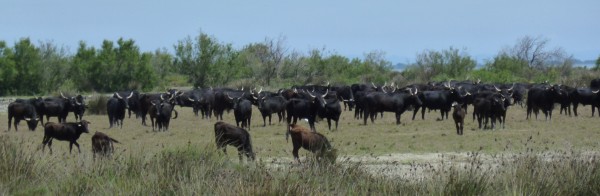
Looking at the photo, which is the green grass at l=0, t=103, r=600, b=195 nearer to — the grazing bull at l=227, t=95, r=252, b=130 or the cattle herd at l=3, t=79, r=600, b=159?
the cattle herd at l=3, t=79, r=600, b=159

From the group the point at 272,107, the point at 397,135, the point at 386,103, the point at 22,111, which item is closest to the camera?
the point at 397,135

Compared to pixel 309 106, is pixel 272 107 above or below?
below

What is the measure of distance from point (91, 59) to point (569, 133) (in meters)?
51.6

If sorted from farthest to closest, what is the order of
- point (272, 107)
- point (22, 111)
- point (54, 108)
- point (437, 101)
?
point (437, 101) → point (54, 108) → point (272, 107) → point (22, 111)

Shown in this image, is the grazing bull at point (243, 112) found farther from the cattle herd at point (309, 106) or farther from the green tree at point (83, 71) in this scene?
the green tree at point (83, 71)

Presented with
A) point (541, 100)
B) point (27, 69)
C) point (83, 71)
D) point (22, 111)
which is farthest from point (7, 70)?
point (541, 100)

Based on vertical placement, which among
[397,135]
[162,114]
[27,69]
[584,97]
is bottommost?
[397,135]

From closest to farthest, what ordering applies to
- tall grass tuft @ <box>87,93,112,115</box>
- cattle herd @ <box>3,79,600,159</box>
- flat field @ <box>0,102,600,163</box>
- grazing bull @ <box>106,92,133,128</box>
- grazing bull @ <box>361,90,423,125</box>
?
flat field @ <box>0,102,600,163</box>
cattle herd @ <box>3,79,600,159</box>
grazing bull @ <box>106,92,133,128</box>
grazing bull @ <box>361,90,423,125</box>
tall grass tuft @ <box>87,93,112,115</box>

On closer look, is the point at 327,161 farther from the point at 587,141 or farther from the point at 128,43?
the point at 128,43

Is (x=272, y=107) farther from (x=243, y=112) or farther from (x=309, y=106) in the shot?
(x=309, y=106)

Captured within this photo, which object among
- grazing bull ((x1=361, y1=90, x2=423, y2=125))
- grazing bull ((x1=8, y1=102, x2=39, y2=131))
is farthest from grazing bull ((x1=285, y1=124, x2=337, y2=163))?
grazing bull ((x1=8, y1=102, x2=39, y2=131))

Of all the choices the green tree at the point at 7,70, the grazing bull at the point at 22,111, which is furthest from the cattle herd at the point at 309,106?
the green tree at the point at 7,70

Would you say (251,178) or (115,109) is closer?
(251,178)

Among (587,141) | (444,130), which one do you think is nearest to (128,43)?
(444,130)
